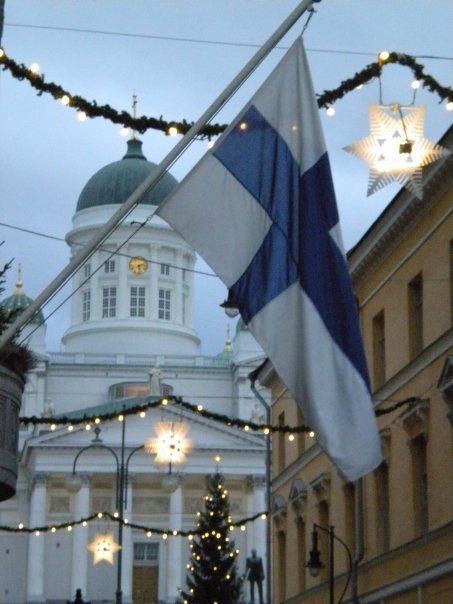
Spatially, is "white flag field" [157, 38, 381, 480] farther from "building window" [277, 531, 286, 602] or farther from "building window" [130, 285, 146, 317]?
"building window" [130, 285, 146, 317]

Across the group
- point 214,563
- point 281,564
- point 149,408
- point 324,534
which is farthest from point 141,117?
point 214,563

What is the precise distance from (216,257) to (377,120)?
5.57 meters

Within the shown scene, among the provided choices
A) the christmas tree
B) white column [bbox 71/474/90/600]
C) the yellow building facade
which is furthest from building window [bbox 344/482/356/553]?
white column [bbox 71/474/90/600]

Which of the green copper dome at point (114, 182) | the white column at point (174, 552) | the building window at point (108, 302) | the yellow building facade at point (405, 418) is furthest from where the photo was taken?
the green copper dome at point (114, 182)

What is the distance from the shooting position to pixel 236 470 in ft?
319

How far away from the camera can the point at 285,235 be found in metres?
13.5

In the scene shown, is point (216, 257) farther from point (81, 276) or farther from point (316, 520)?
point (81, 276)

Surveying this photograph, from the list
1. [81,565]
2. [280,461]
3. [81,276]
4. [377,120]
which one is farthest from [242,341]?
[377,120]

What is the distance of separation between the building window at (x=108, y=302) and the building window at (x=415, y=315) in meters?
81.5

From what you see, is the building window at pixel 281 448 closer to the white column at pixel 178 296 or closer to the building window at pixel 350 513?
the building window at pixel 350 513

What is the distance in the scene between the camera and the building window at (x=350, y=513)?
34344 millimetres

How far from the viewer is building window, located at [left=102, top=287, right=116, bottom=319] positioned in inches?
4392

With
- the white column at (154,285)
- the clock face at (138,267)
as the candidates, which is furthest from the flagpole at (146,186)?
the white column at (154,285)

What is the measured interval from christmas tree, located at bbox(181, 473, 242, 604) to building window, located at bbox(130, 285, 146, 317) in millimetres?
41846
